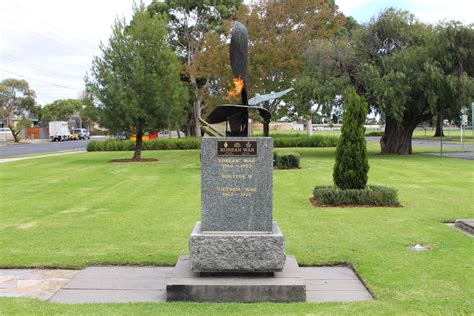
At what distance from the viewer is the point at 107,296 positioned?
564 centimetres

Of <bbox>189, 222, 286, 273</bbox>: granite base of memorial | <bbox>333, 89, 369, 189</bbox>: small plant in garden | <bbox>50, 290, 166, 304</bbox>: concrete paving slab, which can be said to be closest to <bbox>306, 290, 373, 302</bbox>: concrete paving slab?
<bbox>189, 222, 286, 273</bbox>: granite base of memorial

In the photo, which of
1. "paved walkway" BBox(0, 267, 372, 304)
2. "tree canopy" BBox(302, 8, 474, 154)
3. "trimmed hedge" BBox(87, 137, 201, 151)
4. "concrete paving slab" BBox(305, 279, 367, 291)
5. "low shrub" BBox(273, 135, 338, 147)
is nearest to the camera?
"paved walkway" BBox(0, 267, 372, 304)

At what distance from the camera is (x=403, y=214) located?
10.6 meters

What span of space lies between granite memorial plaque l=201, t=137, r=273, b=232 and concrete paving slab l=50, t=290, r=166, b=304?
0.97 m

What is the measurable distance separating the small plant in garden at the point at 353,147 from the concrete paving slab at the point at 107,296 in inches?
284

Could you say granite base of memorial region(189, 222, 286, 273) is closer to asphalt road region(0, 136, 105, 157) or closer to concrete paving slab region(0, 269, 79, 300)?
concrete paving slab region(0, 269, 79, 300)

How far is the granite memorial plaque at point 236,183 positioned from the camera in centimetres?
594

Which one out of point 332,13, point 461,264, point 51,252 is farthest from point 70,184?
point 332,13

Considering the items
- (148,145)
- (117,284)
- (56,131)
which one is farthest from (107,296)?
(56,131)

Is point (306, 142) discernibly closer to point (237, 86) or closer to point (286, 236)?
point (286, 236)

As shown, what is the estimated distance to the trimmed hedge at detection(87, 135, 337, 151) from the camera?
40344 millimetres

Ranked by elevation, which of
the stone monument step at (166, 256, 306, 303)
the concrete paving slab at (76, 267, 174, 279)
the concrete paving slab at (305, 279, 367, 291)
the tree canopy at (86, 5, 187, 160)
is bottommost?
the concrete paving slab at (305, 279, 367, 291)

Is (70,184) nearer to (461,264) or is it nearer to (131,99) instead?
(131,99)

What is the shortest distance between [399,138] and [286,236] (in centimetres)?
2329
